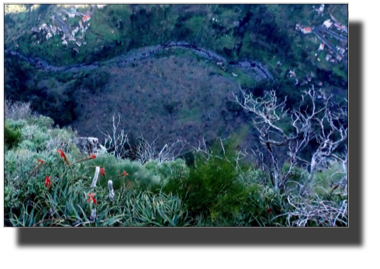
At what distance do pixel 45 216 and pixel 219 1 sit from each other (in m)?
2.76

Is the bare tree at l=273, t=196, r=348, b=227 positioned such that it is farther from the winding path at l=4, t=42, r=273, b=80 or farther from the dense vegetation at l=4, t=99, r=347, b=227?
the winding path at l=4, t=42, r=273, b=80

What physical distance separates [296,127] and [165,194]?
4.89 ft

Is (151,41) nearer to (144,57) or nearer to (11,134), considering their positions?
(144,57)

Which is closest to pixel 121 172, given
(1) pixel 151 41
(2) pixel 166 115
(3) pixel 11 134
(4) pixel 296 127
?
(2) pixel 166 115

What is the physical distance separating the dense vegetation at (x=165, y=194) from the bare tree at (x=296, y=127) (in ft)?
0.37

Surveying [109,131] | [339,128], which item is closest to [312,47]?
[339,128]

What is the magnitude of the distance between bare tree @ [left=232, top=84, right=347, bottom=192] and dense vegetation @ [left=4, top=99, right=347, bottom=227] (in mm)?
114

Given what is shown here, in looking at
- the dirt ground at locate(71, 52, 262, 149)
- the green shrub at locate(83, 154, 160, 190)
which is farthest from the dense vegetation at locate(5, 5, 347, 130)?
the green shrub at locate(83, 154, 160, 190)

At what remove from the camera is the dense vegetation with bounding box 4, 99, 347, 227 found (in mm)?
3625

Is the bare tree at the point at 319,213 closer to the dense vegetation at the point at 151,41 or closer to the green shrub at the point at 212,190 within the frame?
the green shrub at the point at 212,190

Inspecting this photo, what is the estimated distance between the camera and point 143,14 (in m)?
3.89

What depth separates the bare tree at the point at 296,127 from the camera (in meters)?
3.73

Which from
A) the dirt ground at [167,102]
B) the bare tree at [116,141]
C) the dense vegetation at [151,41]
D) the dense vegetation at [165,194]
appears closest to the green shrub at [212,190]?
the dense vegetation at [165,194]
